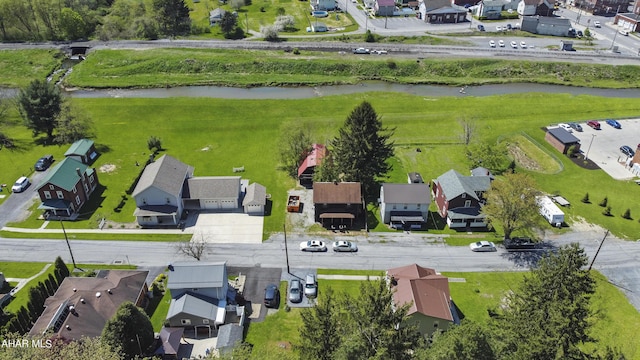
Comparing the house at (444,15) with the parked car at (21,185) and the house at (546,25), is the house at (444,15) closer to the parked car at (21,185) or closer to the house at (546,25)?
the house at (546,25)

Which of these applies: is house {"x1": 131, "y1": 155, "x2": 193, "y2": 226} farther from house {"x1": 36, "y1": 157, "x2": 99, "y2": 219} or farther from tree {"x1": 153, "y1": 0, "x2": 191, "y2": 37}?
tree {"x1": 153, "y1": 0, "x2": 191, "y2": 37}

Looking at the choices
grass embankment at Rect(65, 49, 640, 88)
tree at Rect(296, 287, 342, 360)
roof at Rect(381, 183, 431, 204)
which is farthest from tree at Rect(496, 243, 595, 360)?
grass embankment at Rect(65, 49, 640, 88)

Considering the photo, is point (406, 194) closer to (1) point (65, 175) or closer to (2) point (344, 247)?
(2) point (344, 247)

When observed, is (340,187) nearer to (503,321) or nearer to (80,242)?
(503,321)

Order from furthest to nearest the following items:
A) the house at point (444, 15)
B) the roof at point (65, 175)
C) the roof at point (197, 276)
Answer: the house at point (444, 15) → the roof at point (65, 175) → the roof at point (197, 276)

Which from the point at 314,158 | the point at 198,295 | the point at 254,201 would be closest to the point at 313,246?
the point at 254,201

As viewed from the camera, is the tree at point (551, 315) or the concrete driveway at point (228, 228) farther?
the concrete driveway at point (228, 228)

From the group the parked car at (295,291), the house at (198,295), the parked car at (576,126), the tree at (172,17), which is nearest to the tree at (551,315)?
the parked car at (295,291)
